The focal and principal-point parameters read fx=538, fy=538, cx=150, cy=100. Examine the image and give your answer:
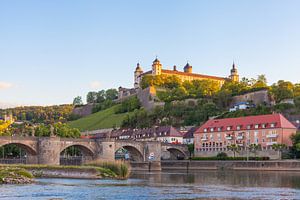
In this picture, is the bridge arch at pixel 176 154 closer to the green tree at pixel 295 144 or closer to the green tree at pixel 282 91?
the green tree at pixel 295 144

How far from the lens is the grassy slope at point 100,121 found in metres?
169

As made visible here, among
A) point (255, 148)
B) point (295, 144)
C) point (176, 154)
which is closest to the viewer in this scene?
point (295, 144)

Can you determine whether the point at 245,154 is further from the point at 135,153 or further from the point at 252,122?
the point at 135,153

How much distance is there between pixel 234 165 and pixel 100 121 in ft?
304

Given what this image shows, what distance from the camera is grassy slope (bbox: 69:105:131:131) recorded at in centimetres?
16862

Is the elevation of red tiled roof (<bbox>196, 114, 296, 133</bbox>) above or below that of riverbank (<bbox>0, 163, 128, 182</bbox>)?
above

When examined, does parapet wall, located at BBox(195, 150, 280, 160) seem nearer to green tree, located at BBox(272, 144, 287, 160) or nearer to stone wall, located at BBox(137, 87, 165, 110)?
green tree, located at BBox(272, 144, 287, 160)

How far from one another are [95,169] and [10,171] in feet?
35.5

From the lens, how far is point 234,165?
90.6 meters

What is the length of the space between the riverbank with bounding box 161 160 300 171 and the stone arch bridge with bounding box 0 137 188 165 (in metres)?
4.49

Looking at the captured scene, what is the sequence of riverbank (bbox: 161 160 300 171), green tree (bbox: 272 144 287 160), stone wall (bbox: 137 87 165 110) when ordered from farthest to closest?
stone wall (bbox: 137 87 165 110) < green tree (bbox: 272 144 287 160) < riverbank (bbox: 161 160 300 171)

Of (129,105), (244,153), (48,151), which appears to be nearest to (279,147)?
(244,153)

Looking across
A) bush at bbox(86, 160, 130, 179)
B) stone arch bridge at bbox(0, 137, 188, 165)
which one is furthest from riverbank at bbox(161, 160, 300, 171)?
bush at bbox(86, 160, 130, 179)

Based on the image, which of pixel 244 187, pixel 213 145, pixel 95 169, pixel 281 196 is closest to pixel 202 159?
pixel 213 145
